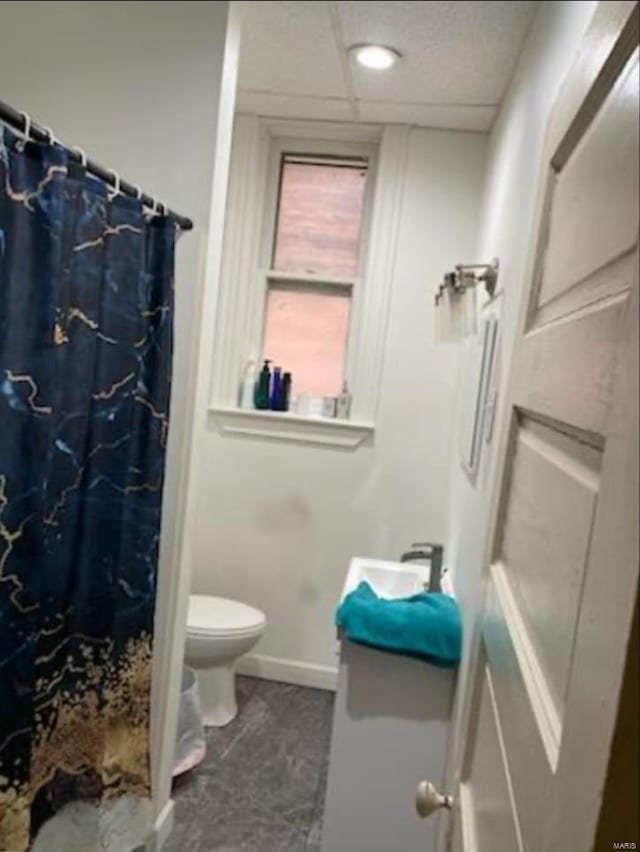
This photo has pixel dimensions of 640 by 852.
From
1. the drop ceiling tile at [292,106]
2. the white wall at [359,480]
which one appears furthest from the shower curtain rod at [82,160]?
the white wall at [359,480]

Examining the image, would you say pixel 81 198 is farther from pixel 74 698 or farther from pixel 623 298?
pixel 623 298

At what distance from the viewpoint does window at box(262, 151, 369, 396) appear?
10.0 ft

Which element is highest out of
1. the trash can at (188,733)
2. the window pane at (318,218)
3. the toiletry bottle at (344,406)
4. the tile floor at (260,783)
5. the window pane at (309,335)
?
the window pane at (318,218)

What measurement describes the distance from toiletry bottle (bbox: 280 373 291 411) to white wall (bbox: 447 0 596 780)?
96 centimetres

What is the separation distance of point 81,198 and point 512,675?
4.08 ft

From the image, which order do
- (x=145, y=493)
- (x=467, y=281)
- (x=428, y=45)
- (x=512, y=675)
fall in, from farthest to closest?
(x=467, y=281), (x=428, y=45), (x=145, y=493), (x=512, y=675)

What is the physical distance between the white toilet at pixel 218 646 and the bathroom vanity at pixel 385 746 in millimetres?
743

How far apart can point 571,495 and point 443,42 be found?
1.93 metres

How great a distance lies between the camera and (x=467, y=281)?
222 centimetres

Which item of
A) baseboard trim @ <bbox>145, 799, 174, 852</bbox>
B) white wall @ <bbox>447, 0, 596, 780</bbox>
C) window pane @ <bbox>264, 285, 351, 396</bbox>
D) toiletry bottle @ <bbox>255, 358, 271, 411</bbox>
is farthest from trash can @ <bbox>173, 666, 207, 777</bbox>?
window pane @ <bbox>264, 285, 351, 396</bbox>

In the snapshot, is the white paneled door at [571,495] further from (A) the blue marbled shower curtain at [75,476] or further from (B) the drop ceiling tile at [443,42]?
(B) the drop ceiling tile at [443,42]

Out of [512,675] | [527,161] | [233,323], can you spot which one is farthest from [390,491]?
[512,675]

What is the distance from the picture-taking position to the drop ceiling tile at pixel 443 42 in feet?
6.16

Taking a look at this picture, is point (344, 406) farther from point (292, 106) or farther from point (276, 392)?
point (292, 106)
